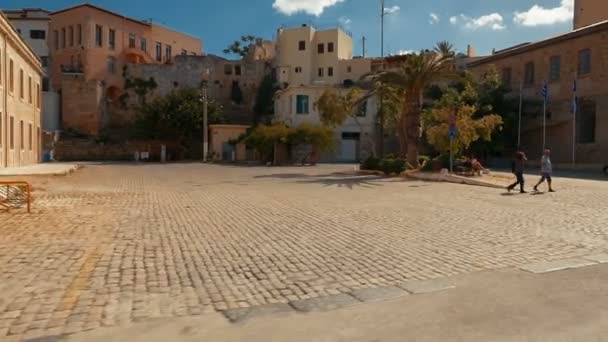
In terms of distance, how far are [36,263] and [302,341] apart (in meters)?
4.23

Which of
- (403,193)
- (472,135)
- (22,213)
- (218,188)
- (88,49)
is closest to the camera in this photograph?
(22,213)

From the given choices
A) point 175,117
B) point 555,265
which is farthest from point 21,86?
point 555,265

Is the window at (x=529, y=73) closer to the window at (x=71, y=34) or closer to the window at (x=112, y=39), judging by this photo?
the window at (x=112, y=39)

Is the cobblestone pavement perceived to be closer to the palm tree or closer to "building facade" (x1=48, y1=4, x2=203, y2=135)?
the palm tree

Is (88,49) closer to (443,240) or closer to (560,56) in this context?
(560,56)

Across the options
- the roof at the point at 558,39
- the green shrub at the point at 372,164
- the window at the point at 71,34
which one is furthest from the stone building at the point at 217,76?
the green shrub at the point at 372,164

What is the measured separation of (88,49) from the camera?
6038 centimetres

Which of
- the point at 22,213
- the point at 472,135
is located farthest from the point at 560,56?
the point at 22,213

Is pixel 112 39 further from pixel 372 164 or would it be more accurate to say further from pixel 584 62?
pixel 584 62

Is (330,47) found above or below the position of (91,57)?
above

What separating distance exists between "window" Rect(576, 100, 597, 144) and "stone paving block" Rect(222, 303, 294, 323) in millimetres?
38020

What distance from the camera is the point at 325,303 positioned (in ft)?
16.0

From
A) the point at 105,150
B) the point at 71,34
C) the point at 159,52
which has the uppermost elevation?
the point at 71,34

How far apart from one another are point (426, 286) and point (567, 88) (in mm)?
37843
